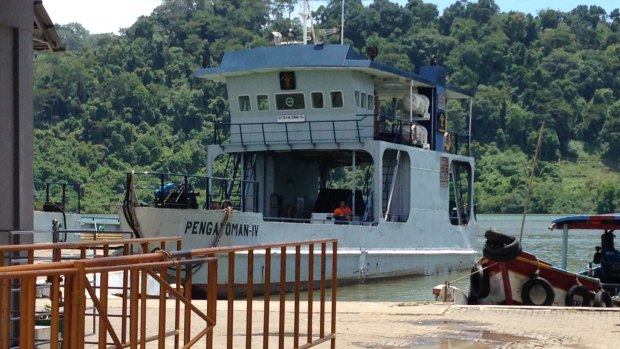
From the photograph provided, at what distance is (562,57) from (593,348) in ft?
363

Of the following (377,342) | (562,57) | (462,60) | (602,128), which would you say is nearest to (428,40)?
(462,60)

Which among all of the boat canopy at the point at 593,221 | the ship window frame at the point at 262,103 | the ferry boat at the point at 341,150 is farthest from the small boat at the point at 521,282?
the ship window frame at the point at 262,103

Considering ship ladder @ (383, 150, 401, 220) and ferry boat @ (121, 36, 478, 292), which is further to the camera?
ship ladder @ (383, 150, 401, 220)

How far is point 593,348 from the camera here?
11609 mm

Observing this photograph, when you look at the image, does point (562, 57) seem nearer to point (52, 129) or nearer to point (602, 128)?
point (602, 128)

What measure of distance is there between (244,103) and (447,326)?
50.2ft

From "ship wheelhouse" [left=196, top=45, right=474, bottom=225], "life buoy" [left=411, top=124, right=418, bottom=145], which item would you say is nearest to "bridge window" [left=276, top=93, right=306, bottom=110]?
"ship wheelhouse" [left=196, top=45, right=474, bottom=225]

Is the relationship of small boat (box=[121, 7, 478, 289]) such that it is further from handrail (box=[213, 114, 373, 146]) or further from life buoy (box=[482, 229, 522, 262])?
life buoy (box=[482, 229, 522, 262])

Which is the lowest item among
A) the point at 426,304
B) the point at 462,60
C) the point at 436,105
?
the point at 426,304

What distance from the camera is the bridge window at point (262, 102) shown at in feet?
91.0

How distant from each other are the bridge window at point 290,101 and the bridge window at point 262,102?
0.29 meters

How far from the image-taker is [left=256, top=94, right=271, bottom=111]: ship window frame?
90.9ft

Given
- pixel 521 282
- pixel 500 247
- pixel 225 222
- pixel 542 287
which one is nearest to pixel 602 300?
pixel 542 287

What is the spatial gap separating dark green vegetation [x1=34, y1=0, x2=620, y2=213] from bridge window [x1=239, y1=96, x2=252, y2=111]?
31.0m
